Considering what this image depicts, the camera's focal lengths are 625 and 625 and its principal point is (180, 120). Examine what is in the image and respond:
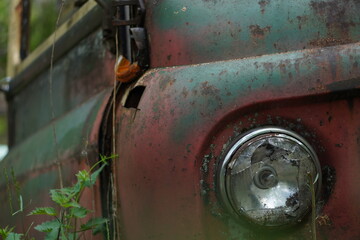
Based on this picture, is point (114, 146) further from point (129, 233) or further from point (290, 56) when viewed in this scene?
point (290, 56)

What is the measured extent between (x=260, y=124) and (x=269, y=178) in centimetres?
15

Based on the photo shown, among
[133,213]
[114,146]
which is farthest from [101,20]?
[133,213]

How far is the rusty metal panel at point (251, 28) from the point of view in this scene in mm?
1667

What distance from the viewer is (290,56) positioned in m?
1.62

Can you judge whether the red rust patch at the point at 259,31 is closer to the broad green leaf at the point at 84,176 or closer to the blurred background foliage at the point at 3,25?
the broad green leaf at the point at 84,176

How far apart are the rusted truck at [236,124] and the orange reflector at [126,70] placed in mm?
20

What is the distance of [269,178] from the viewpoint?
1.49 meters

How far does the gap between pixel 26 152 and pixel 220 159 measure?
130 cm

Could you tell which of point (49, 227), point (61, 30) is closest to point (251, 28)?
point (49, 227)

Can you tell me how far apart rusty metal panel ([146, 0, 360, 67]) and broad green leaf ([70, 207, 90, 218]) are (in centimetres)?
47

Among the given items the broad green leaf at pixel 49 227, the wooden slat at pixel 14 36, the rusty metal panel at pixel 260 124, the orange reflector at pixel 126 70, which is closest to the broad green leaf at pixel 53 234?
the broad green leaf at pixel 49 227

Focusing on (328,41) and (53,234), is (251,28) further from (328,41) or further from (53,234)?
(53,234)

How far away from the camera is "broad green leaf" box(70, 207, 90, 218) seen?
174 centimetres

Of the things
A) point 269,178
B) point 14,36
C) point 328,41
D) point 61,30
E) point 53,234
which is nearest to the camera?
point 269,178
